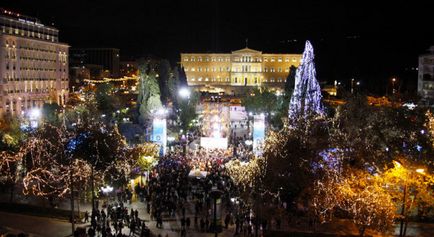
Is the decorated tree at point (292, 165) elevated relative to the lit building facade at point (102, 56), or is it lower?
lower

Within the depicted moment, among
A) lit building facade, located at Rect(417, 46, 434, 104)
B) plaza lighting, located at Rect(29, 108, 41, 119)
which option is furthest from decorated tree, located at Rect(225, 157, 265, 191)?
lit building facade, located at Rect(417, 46, 434, 104)

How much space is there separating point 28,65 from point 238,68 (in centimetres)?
6029

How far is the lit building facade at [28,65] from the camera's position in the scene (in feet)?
193

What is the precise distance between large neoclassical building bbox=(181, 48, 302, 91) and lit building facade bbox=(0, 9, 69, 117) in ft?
145

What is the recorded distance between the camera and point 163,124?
118 ft

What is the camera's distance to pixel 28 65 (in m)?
64.7

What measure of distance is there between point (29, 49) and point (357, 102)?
148ft

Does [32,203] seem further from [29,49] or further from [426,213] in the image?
[29,49]

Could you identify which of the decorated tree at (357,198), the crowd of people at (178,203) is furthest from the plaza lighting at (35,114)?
the decorated tree at (357,198)

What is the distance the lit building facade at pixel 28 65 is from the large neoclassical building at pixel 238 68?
44.1 metres

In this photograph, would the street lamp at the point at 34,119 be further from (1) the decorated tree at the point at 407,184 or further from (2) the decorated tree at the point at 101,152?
(1) the decorated tree at the point at 407,184

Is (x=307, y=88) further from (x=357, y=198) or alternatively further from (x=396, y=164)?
(x=357, y=198)

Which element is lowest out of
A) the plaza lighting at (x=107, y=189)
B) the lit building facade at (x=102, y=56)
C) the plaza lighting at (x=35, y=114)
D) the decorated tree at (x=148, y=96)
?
the plaza lighting at (x=107, y=189)

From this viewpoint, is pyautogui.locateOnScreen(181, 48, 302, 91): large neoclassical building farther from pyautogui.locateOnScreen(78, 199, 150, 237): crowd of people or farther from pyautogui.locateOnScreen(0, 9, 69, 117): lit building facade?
pyautogui.locateOnScreen(78, 199, 150, 237): crowd of people
